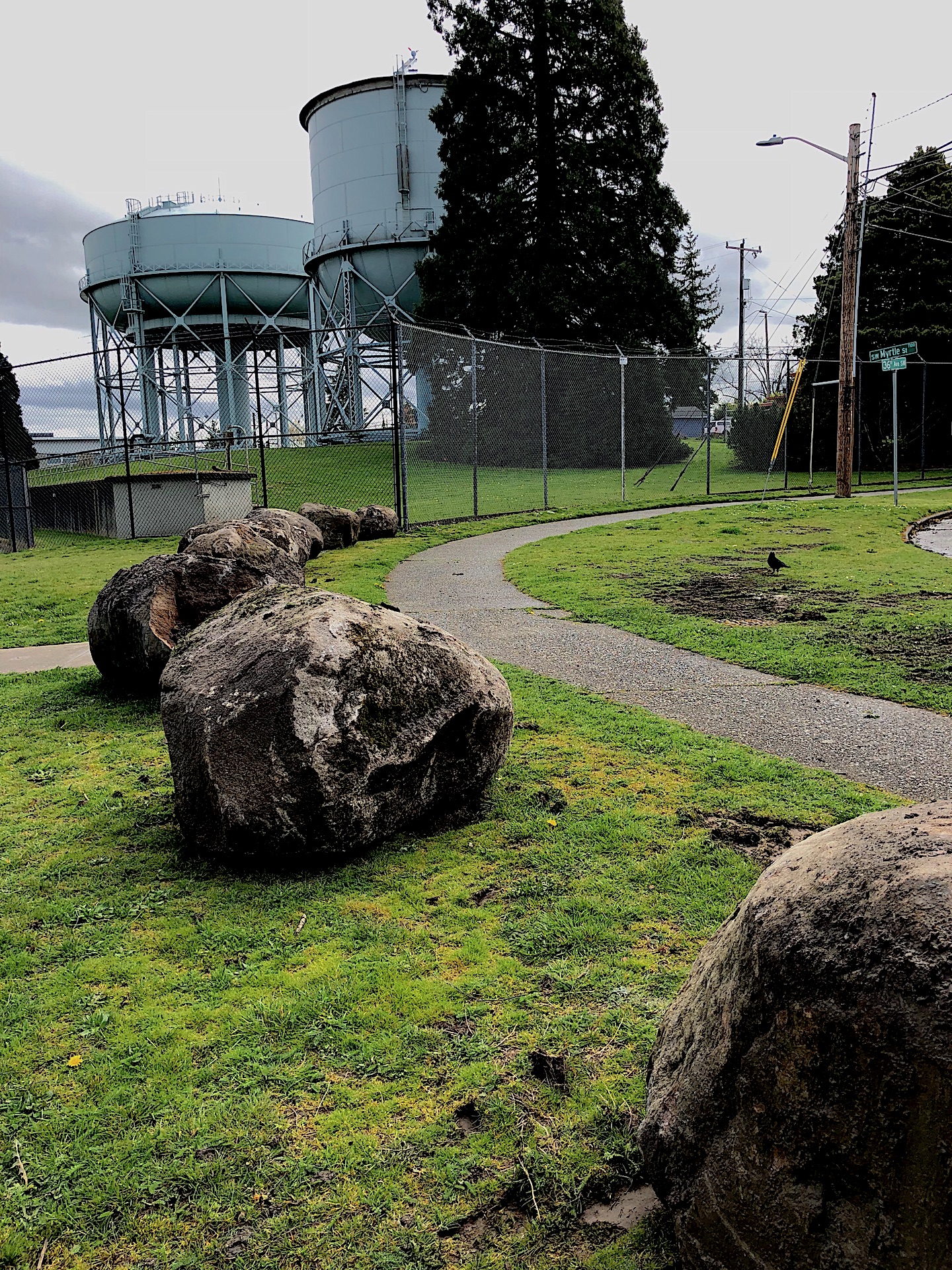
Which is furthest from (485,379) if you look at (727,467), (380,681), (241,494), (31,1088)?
(31,1088)

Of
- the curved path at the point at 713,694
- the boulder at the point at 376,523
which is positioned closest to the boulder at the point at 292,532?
the curved path at the point at 713,694

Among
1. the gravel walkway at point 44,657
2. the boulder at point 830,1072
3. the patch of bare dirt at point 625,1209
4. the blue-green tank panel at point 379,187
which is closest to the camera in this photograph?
the boulder at point 830,1072

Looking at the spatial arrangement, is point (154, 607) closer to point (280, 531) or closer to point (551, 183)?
point (280, 531)

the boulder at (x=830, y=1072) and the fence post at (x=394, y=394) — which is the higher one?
the fence post at (x=394, y=394)

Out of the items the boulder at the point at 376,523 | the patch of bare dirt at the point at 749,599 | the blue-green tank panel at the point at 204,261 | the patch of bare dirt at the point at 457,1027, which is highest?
the blue-green tank panel at the point at 204,261

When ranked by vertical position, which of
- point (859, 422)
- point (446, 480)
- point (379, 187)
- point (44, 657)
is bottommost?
point (44, 657)

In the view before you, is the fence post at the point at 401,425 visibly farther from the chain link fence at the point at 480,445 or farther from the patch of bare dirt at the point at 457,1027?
the patch of bare dirt at the point at 457,1027

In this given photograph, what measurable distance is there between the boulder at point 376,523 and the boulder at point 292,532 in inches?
75.9

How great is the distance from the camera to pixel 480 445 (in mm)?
23875

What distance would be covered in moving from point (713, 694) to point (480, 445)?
18752mm

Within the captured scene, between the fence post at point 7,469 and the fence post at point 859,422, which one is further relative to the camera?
the fence post at point 859,422

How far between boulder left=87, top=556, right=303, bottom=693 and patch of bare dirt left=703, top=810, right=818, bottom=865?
3507 millimetres

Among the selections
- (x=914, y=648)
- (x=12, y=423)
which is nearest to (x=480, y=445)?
(x=12, y=423)

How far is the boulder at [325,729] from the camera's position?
354 cm
